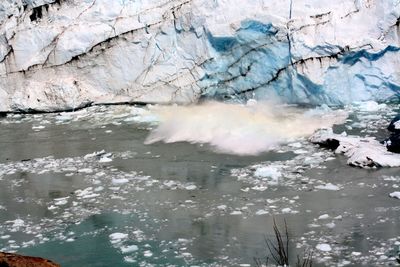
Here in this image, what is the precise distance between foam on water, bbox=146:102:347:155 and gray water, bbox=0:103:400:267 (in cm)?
22

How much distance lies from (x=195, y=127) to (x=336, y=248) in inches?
150

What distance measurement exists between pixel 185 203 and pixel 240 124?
2484mm

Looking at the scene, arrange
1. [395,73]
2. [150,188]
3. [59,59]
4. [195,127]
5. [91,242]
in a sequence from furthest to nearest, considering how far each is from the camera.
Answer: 1. [59,59]
2. [395,73]
3. [195,127]
4. [150,188]
5. [91,242]

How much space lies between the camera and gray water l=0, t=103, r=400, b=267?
181 inches

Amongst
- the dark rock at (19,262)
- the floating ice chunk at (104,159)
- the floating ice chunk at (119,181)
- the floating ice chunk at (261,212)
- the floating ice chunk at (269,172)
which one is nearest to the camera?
the dark rock at (19,262)

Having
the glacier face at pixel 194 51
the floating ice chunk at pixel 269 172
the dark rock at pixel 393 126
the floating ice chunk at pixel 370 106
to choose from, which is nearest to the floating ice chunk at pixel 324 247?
the floating ice chunk at pixel 269 172

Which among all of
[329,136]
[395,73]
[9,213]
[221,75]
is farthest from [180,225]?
[395,73]

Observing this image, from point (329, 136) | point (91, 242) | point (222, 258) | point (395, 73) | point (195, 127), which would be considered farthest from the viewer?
point (395, 73)

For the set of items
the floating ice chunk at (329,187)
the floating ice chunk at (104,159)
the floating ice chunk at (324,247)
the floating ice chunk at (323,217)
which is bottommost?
the floating ice chunk at (329,187)

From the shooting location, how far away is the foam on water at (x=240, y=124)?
7.30 m

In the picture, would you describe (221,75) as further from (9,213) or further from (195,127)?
(9,213)

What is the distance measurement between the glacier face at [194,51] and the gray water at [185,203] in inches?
38.9

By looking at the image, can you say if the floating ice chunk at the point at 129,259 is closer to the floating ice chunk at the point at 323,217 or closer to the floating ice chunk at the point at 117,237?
the floating ice chunk at the point at 117,237

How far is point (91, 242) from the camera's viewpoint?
4871mm
